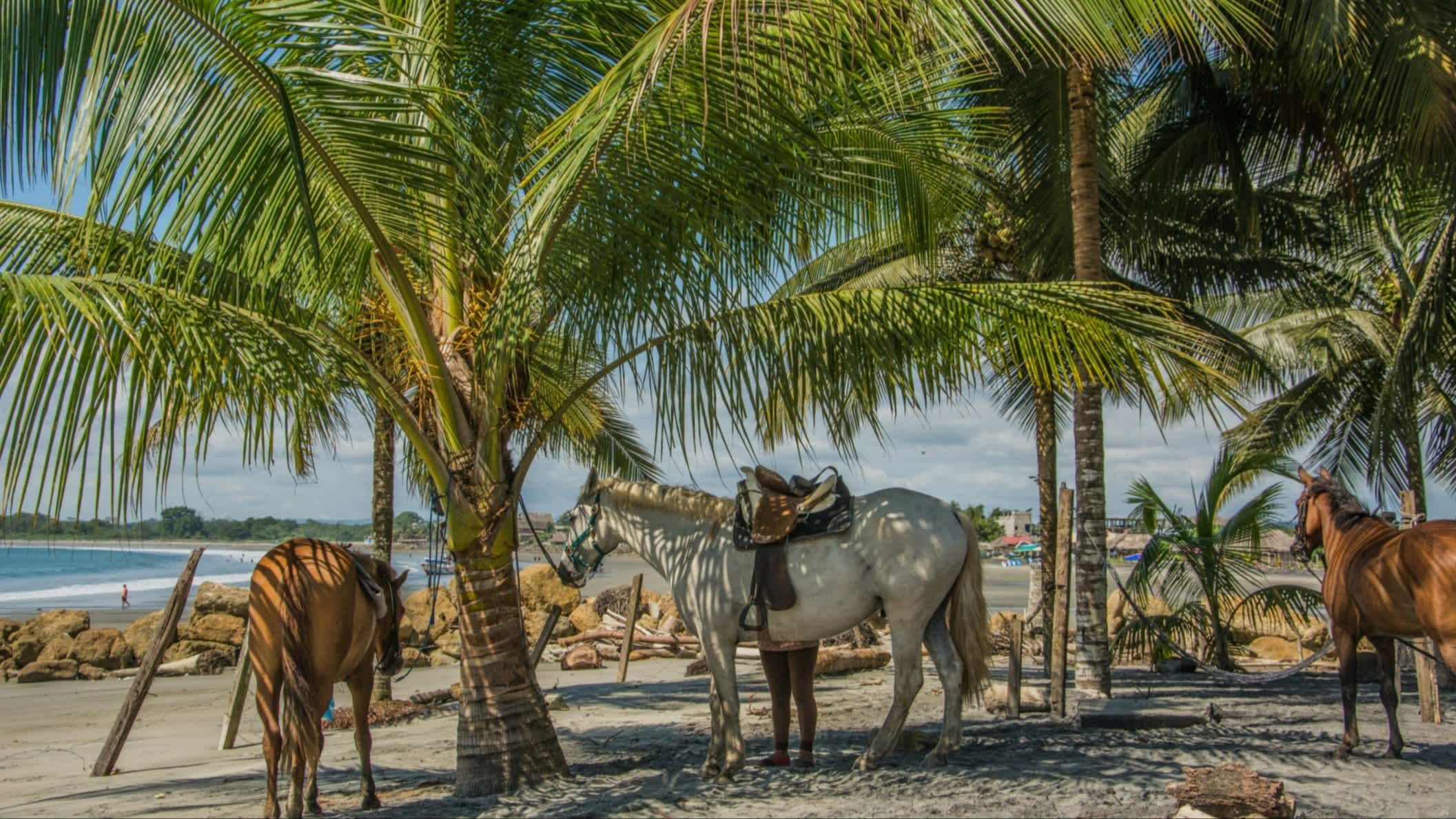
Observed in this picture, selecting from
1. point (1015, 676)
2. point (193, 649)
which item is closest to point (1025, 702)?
point (1015, 676)

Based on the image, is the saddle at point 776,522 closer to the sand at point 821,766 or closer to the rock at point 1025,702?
the sand at point 821,766

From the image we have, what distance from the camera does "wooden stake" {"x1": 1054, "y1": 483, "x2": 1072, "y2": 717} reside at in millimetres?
8414

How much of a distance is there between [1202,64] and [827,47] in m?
8.00

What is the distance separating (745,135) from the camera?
5.41m

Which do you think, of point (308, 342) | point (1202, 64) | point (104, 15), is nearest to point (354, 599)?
point (308, 342)

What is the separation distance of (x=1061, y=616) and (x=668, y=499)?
349 cm

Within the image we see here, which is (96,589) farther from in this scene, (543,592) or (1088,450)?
(1088,450)

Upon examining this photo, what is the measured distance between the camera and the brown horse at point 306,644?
5.52m

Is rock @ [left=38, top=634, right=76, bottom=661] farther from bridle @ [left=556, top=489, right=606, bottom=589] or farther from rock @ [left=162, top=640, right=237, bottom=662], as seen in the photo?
bridle @ [left=556, top=489, right=606, bottom=589]

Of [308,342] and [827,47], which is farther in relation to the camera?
[308,342]

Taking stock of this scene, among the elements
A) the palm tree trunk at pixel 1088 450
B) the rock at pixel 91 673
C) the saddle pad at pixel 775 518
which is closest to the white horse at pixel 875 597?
the saddle pad at pixel 775 518

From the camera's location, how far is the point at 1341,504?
7.24 meters

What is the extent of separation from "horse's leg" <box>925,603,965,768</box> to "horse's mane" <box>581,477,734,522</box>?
1533 millimetres

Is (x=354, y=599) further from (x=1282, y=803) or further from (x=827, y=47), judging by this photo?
(x=1282, y=803)
